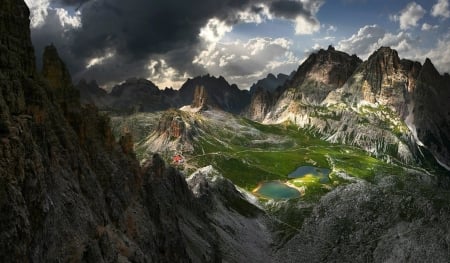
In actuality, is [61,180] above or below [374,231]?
above

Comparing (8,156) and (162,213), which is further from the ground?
(8,156)

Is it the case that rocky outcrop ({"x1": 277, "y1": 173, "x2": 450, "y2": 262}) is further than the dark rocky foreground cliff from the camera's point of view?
Yes

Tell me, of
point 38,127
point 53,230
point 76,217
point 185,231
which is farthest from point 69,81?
point 185,231

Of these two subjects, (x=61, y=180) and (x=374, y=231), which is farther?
(x=374, y=231)

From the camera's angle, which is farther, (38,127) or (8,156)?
(38,127)

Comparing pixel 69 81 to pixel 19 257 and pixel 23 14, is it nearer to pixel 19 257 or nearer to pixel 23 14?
pixel 23 14

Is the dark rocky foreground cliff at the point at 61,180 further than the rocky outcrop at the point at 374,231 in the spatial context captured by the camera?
No

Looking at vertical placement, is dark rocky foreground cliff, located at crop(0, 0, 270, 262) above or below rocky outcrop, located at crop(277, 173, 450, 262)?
above

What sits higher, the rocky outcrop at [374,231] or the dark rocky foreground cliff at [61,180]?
the dark rocky foreground cliff at [61,180]
